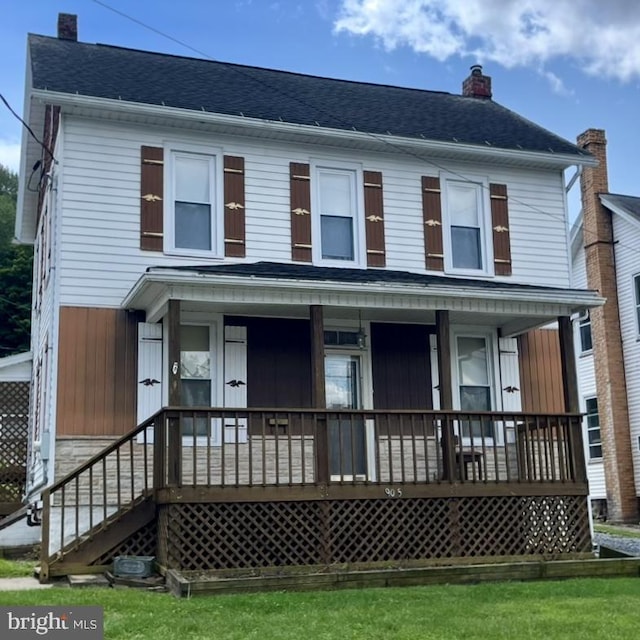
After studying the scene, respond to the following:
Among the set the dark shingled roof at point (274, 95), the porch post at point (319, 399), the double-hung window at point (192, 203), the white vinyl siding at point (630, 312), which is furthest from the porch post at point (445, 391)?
the white vinyl siding at point (630, 312)

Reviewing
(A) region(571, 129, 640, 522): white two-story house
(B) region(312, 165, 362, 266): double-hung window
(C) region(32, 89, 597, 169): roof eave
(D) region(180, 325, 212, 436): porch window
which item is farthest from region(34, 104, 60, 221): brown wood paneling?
(A) region(571, 129, 640, 522): white two-story house

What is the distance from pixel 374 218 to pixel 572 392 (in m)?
4.04

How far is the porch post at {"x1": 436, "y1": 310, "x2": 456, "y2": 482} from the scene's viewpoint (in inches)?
455

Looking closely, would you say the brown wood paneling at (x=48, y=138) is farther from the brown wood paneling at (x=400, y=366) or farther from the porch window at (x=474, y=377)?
the porch window at (x=474, y=377)

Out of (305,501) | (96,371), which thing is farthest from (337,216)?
(305,501)

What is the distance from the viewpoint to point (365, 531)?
11.1m

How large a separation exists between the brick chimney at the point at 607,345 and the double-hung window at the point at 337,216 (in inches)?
418

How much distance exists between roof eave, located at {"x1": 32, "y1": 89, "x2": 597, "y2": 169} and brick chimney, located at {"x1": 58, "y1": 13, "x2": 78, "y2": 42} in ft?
13.0

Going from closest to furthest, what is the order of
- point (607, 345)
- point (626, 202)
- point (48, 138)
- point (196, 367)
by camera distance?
point (196, 367)
point (48, 138)
point (607, 345)
point (626, 202)

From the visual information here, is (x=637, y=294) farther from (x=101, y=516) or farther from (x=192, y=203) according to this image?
(x=101, y=516)

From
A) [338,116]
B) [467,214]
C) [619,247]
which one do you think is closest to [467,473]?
[467,214]

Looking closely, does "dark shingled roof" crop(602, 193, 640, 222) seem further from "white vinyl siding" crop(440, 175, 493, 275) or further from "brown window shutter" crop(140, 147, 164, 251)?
"brown window shutter" crop(140, 147, 164, 251)

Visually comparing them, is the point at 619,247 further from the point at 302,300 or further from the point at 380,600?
the point at 380,600

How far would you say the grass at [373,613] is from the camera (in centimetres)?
696
